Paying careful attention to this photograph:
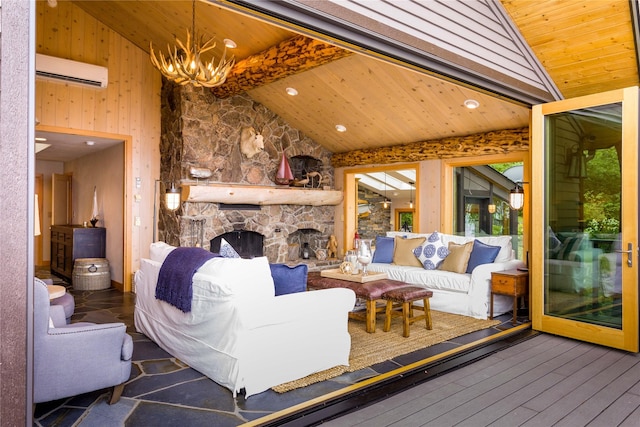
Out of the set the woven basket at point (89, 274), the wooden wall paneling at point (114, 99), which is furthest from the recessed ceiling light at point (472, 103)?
the woven basket at point (89, 274)

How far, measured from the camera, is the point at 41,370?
2488 millimetres

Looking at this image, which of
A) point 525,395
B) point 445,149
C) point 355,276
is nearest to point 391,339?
point 355,276

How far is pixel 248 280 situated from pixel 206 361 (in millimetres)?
770

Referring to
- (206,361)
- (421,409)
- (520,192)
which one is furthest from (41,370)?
(520,192)

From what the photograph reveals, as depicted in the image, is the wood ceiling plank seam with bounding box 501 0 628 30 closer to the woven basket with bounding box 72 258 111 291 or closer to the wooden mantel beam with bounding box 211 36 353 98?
the wooden mantel beam with bounding box 211 36 353 98

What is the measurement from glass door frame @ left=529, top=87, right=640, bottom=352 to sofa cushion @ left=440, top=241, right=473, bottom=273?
1.02 m

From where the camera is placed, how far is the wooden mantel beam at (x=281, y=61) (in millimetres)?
5289

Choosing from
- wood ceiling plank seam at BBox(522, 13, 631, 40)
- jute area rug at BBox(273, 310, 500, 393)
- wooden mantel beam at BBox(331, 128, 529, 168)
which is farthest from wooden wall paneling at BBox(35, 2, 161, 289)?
wood ceiling plank seam at BBox(522, 13, 631, 40)

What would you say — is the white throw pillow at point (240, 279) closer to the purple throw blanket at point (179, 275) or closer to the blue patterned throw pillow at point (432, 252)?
the purple throw blanket at point (179, 275)

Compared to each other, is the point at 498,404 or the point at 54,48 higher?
the point at 54,48

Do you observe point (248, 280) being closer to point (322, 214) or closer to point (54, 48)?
point (54, 48)

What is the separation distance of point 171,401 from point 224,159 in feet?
17.1

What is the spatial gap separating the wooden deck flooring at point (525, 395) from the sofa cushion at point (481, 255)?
65.4 inches

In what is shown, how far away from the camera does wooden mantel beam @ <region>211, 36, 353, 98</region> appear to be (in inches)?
208
